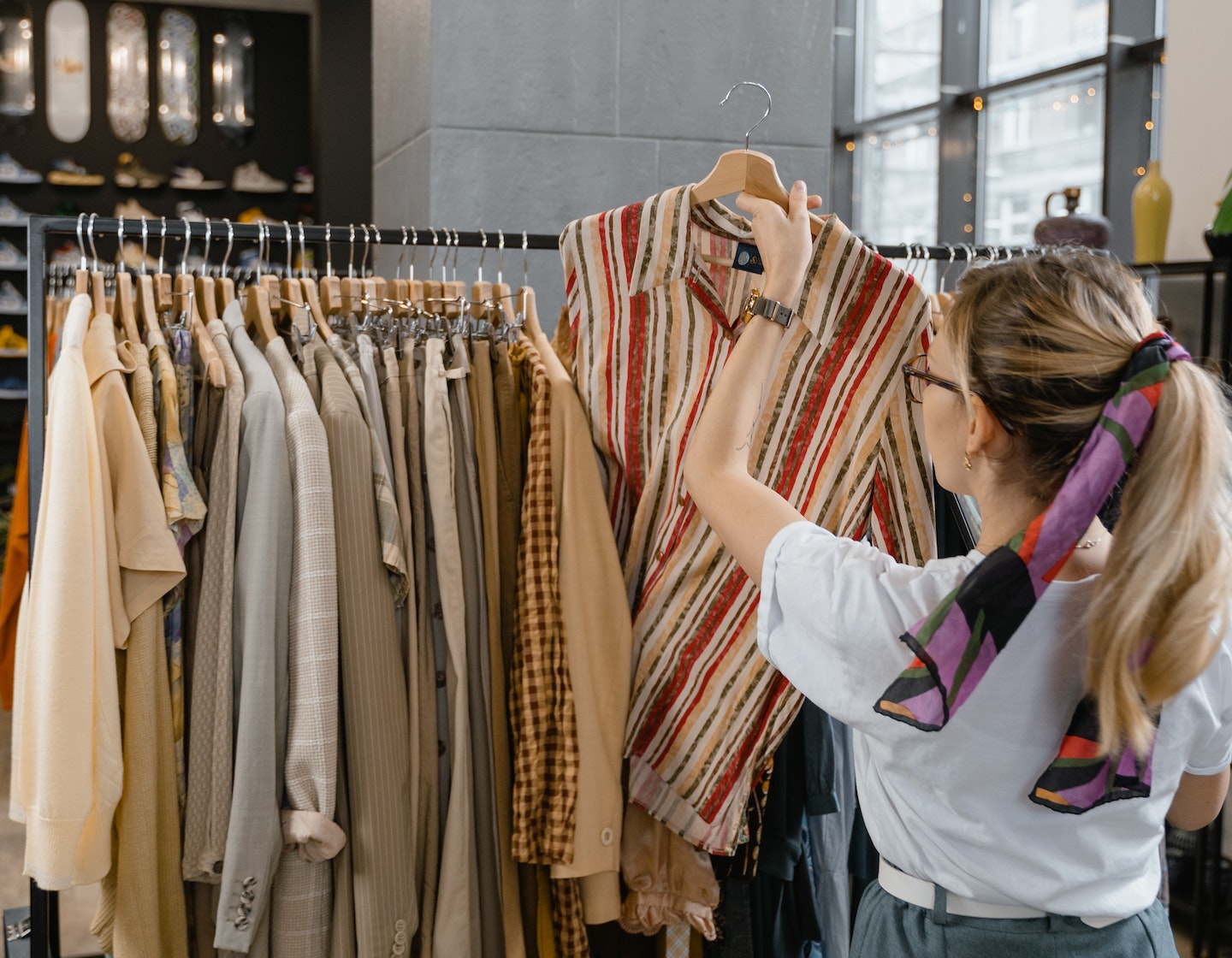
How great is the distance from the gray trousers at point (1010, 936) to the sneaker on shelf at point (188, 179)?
7.17m

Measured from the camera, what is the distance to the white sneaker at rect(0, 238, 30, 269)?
694 centimetres

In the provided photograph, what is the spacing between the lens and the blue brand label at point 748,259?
163 cm

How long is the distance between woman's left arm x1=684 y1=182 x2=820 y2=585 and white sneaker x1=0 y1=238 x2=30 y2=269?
21.9 feet

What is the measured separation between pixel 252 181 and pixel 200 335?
248 inches

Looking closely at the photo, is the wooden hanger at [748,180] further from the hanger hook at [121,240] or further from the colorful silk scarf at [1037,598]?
the hanger hook at [121,240]

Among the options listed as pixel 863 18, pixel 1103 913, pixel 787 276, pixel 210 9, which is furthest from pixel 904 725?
pixel 210 9

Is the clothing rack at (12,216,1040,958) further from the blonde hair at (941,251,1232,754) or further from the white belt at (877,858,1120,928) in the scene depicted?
the white belt at (877,858,1120,928)

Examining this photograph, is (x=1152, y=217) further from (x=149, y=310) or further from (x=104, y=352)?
(x=104, y=352)

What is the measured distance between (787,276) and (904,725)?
59 centimetres

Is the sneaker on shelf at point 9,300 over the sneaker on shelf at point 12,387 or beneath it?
over

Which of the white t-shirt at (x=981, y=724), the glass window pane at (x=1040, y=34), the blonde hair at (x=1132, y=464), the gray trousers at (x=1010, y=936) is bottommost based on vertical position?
the gray trousers at (x=1010, y=936)

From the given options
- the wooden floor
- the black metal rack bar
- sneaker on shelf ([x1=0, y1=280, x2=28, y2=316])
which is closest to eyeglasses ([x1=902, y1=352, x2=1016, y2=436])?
the black metal rack bar

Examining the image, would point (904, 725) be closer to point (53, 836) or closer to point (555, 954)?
point (555, 954)

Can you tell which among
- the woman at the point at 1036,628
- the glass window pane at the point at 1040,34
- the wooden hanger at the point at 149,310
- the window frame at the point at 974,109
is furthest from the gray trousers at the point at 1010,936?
the glass window pane at the point at 1040,34
